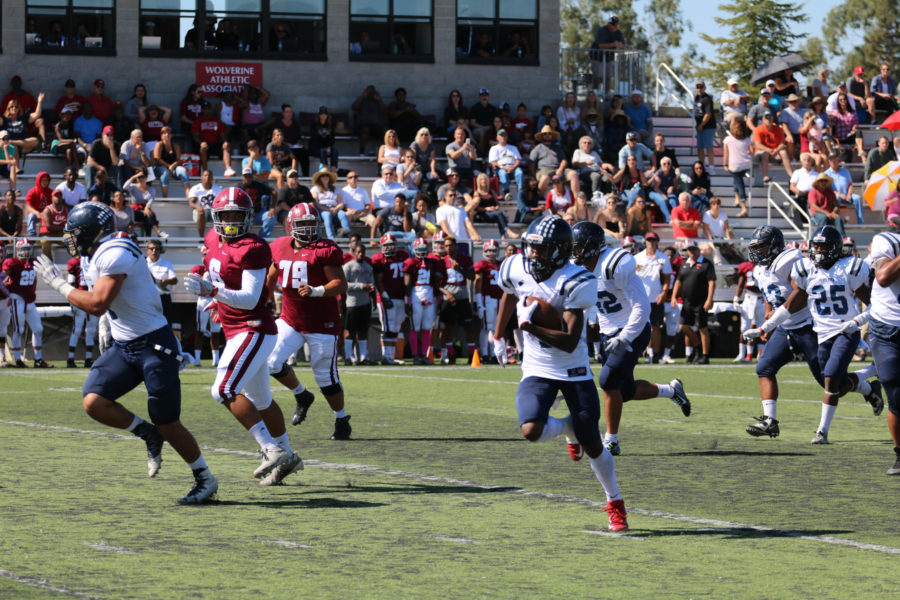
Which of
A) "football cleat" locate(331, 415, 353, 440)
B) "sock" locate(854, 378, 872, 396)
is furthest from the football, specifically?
"sock" locate(854, 378, 872, 396)

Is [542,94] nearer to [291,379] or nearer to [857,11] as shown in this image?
[291,379]

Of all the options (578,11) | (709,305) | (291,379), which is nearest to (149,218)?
(709,305)

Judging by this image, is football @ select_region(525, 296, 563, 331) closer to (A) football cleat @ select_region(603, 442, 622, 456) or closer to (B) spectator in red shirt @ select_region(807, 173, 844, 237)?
(A) football cleat @ select_region(603, 442, 622, 456)

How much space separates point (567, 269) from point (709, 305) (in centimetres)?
1468

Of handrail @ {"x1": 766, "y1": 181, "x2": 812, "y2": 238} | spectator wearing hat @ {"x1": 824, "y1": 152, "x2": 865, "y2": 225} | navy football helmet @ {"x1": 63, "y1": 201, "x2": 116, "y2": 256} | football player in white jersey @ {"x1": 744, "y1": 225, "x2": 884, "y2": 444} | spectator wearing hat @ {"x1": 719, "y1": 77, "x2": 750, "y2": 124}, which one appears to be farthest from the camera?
spectator wearing hat @ {"x1": 719, "y1": 77, "x2": 750, "y2": 124}

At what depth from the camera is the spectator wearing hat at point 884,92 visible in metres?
29.8

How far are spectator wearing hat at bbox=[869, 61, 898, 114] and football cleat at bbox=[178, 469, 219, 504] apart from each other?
24512mm

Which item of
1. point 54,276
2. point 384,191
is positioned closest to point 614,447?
point 54,276

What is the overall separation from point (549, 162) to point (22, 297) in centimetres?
959

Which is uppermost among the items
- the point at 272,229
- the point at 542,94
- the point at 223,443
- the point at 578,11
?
the point at 578,11

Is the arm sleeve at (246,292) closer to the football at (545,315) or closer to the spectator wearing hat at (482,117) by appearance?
the football at (545,315)

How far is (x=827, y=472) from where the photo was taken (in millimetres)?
9516

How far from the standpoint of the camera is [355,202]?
22812 millimetres

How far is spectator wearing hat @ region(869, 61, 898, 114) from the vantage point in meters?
29.8
